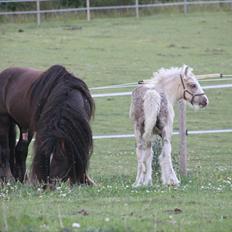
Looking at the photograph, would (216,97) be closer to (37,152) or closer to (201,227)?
(37,152)

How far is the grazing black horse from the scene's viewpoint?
1036 cm

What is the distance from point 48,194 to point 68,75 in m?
1.93

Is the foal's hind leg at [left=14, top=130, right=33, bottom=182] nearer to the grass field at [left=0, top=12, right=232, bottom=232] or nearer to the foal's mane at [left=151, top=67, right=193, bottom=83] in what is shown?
the grass field at [left=0, top=12, right=232, bottom=232]

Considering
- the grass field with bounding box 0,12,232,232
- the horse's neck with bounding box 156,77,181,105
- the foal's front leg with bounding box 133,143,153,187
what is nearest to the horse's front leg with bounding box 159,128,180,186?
the foal's front leg with bounding box 133,143,153,187

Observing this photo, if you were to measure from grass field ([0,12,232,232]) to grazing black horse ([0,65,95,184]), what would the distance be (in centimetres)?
29

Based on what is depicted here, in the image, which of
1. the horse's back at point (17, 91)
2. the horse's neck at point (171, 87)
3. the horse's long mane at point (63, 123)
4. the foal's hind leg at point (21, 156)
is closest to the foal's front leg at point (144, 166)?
the horse's neck at point (171, 87)

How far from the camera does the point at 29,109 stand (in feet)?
38.5

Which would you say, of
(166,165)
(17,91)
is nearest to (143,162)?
(166,165)

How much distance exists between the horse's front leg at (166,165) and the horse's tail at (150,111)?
22cm

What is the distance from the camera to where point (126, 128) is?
68.8ft

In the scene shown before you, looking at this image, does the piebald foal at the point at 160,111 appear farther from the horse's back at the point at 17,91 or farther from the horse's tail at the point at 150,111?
the horse's back at the point at 17,91

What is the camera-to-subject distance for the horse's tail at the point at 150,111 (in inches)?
456

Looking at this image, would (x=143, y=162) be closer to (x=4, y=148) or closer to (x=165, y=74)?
(x=165, y=74)

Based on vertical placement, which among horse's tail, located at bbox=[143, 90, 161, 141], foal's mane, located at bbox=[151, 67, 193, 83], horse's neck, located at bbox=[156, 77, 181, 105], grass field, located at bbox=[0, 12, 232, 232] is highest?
foal's mane, located at bbox=[151, 67, 193, 83]
